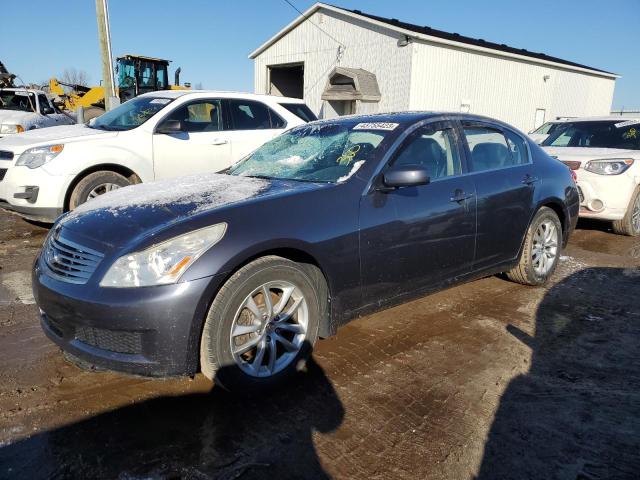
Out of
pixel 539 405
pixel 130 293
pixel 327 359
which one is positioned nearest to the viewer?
pixel 130 293

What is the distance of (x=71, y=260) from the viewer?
8.63 feet

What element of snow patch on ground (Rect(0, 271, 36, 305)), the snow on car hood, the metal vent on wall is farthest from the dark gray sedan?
the metal vent on wall

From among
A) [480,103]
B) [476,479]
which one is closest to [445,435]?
[476,479]

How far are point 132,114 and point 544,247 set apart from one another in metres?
5.60

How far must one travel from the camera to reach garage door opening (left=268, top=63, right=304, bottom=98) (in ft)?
78.4

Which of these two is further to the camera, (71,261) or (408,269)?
(408,269)

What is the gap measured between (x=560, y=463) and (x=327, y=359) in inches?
57.5

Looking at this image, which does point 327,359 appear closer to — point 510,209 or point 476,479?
point 476,479

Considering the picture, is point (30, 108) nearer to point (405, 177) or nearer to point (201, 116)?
point (201, 116)

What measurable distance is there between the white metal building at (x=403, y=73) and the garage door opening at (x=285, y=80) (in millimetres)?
48

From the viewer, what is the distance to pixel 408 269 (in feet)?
11.1

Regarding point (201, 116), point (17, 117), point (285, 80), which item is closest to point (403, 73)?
point (285, 80)

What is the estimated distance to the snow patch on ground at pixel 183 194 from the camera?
290cm

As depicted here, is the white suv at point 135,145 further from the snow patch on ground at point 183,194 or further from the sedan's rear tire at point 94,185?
the snow patch on ground at point 183,194
